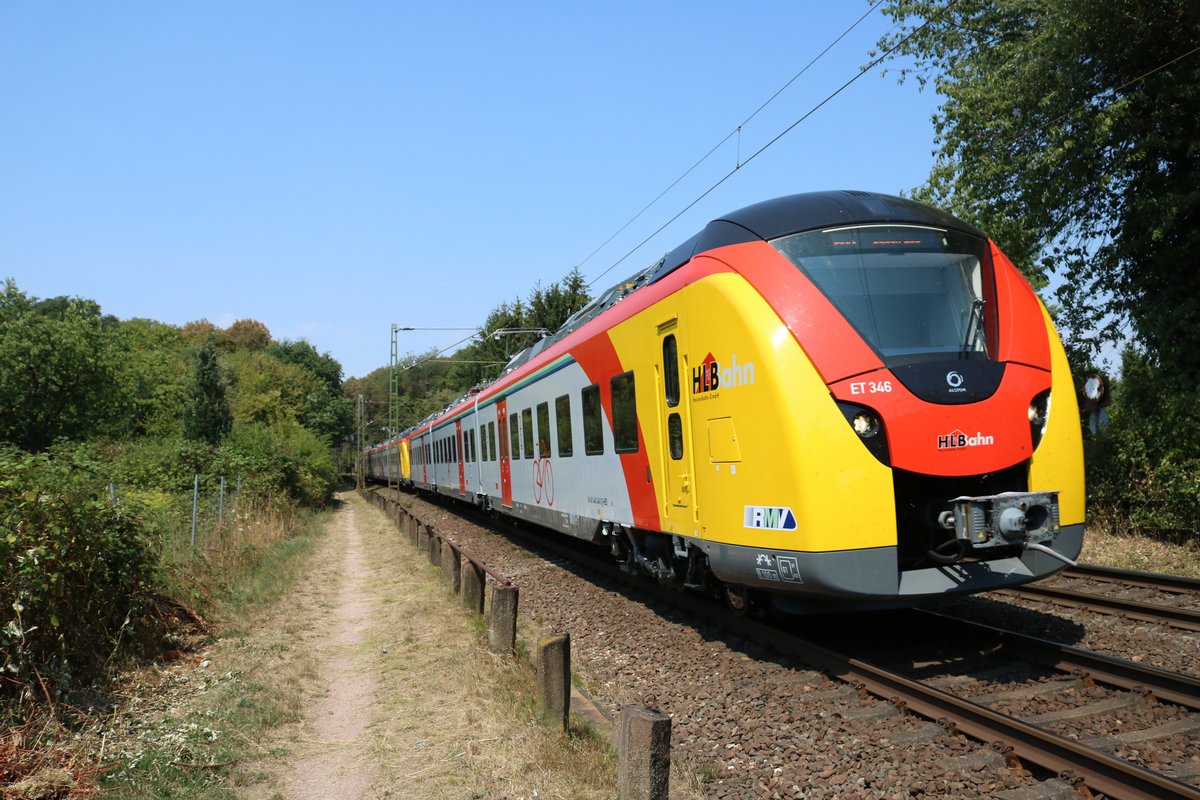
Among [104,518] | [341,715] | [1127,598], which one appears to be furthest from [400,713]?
[1127,598]

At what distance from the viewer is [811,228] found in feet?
20.9

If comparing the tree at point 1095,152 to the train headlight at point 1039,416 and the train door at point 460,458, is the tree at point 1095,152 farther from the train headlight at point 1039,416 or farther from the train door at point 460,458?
the train door at point 460,458

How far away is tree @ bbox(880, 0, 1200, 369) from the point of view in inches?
512

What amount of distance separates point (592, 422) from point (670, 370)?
254 cm

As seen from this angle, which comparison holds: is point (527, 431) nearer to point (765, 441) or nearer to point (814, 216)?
point (814, 216)

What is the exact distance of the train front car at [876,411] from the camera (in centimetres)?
557

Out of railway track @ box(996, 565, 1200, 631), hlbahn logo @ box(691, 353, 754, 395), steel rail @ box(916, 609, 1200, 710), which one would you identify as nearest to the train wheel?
steel rail @ box(916, 609, 1200, 710)

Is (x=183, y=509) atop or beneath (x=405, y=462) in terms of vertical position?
beneath

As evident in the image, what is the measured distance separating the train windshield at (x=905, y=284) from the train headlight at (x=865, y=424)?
0.42 meters

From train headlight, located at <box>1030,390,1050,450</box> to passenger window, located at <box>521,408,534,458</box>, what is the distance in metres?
8.24

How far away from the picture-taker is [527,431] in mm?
13586

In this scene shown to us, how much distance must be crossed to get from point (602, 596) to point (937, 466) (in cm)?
542

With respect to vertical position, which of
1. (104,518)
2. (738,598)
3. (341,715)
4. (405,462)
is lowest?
(341,715)

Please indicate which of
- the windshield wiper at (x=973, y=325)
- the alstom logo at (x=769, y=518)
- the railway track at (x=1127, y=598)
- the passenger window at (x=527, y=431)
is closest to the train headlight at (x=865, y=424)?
the alstom logo at (x=769, y=518)
